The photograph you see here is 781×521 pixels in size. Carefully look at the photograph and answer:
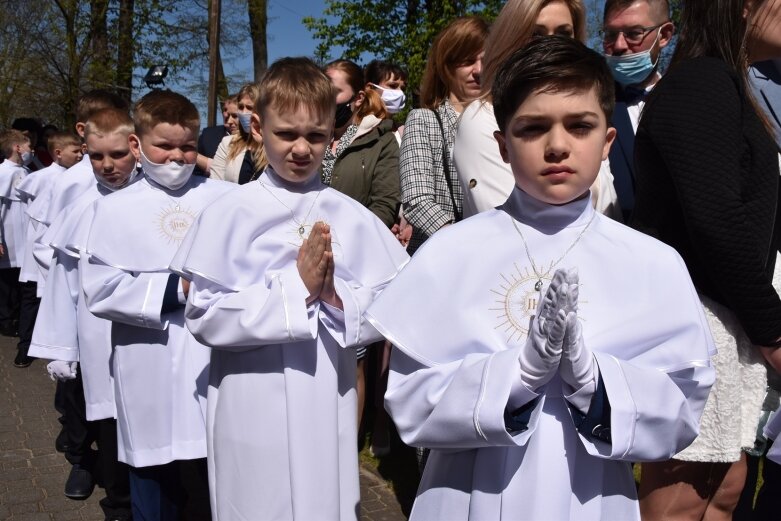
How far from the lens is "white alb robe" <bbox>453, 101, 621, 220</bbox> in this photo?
308 centimetres

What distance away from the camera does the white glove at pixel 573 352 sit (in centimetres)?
180

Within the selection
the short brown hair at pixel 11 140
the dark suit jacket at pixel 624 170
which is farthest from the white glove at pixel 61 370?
the short brown hair at pixel 11 140

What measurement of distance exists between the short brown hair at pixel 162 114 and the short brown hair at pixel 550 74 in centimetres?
192

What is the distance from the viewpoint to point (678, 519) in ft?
8.61

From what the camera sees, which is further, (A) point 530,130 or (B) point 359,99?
(B) point 359,99

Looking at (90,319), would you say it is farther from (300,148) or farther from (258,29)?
(258,29)

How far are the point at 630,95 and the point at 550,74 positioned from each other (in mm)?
1350

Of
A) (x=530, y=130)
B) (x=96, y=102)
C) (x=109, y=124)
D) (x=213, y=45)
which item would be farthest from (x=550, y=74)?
(x=213, y=45)

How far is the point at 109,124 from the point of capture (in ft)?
15.0

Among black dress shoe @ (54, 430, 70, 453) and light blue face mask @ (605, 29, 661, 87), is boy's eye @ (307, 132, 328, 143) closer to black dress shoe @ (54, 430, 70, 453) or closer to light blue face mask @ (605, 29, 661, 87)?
light blue face mask @ (605, 29, 661, 87)

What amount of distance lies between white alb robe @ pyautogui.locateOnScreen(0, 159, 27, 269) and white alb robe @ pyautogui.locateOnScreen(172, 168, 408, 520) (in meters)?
8.44

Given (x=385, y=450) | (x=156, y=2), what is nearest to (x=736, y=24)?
(x=385, y=450)

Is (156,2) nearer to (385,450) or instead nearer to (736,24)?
(385,450)

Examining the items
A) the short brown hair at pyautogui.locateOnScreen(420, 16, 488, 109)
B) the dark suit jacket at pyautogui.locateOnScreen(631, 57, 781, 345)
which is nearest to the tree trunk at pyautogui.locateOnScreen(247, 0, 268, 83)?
the short brown hair at pyautogui.locateOnScreen(420, 16, 488, 109)
